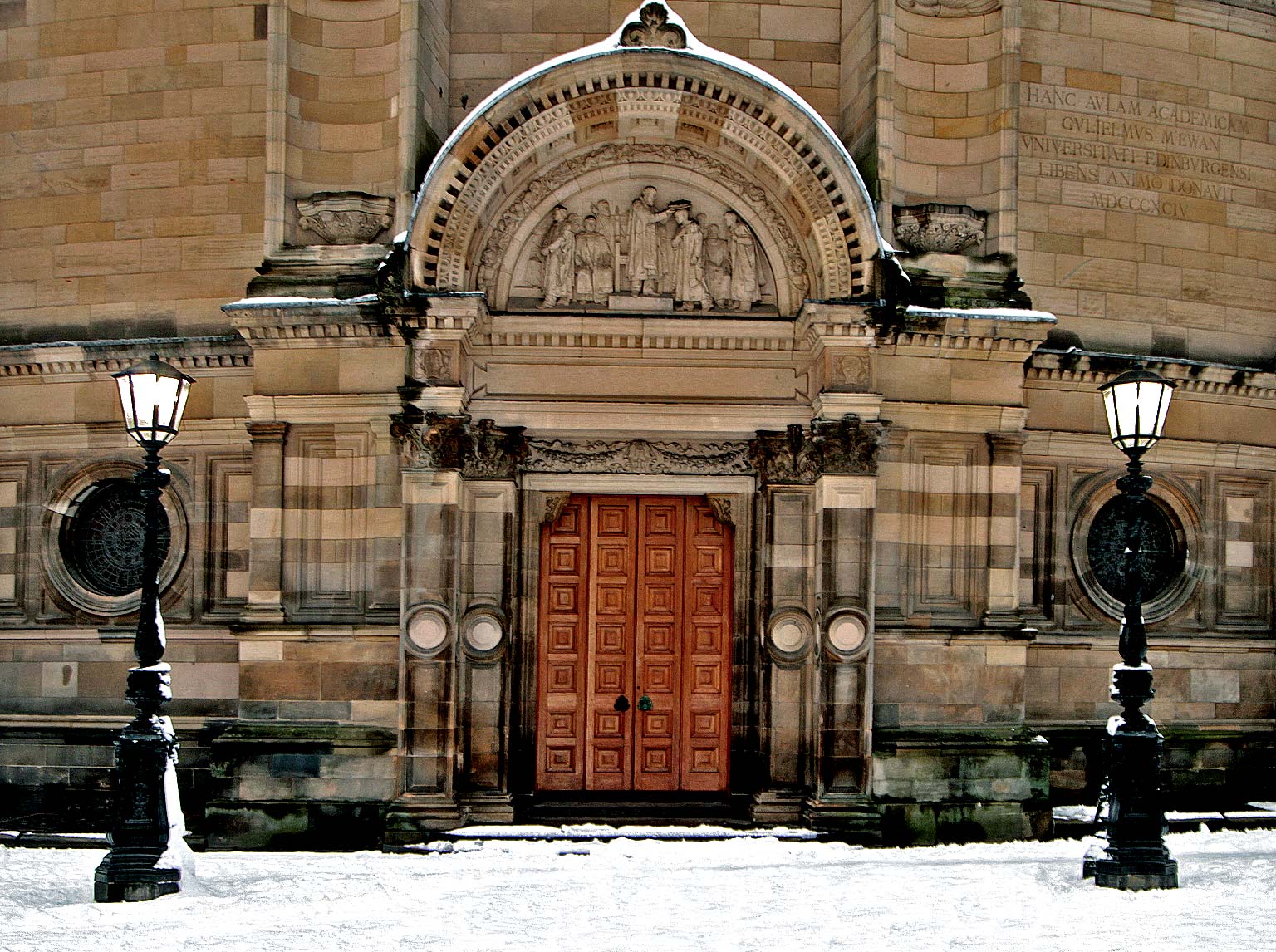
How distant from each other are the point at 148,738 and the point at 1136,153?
11926mm

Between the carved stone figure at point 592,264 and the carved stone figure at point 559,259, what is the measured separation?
0.07 metres

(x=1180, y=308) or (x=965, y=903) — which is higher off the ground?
(x=1180, y=308)

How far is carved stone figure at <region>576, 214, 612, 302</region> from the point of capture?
43.1 feet

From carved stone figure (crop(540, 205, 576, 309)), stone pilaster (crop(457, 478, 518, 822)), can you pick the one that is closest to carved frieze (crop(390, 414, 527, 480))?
stone pilaster (crop(457, 478, 518, 822))

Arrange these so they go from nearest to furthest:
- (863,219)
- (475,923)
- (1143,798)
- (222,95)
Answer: (475,923) → (1143,798) → (863,219) → (222,95)

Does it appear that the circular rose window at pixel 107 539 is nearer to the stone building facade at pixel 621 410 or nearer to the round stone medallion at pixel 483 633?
the stone building facade at pixel 621 410

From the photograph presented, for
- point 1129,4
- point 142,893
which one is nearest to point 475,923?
point 142,893

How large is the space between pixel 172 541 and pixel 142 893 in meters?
5.12

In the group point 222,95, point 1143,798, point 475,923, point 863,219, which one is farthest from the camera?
point 222,95

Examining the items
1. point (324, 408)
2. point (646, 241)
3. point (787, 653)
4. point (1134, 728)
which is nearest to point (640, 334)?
point (646, 241)

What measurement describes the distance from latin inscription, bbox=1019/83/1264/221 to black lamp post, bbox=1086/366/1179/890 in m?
4.53

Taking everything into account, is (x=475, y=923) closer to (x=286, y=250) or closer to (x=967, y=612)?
(x=967, y=612)

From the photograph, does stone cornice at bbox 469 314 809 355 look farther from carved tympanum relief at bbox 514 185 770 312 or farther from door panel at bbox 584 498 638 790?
door panel at bbox 584 498 638 790

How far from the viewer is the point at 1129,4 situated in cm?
1481
